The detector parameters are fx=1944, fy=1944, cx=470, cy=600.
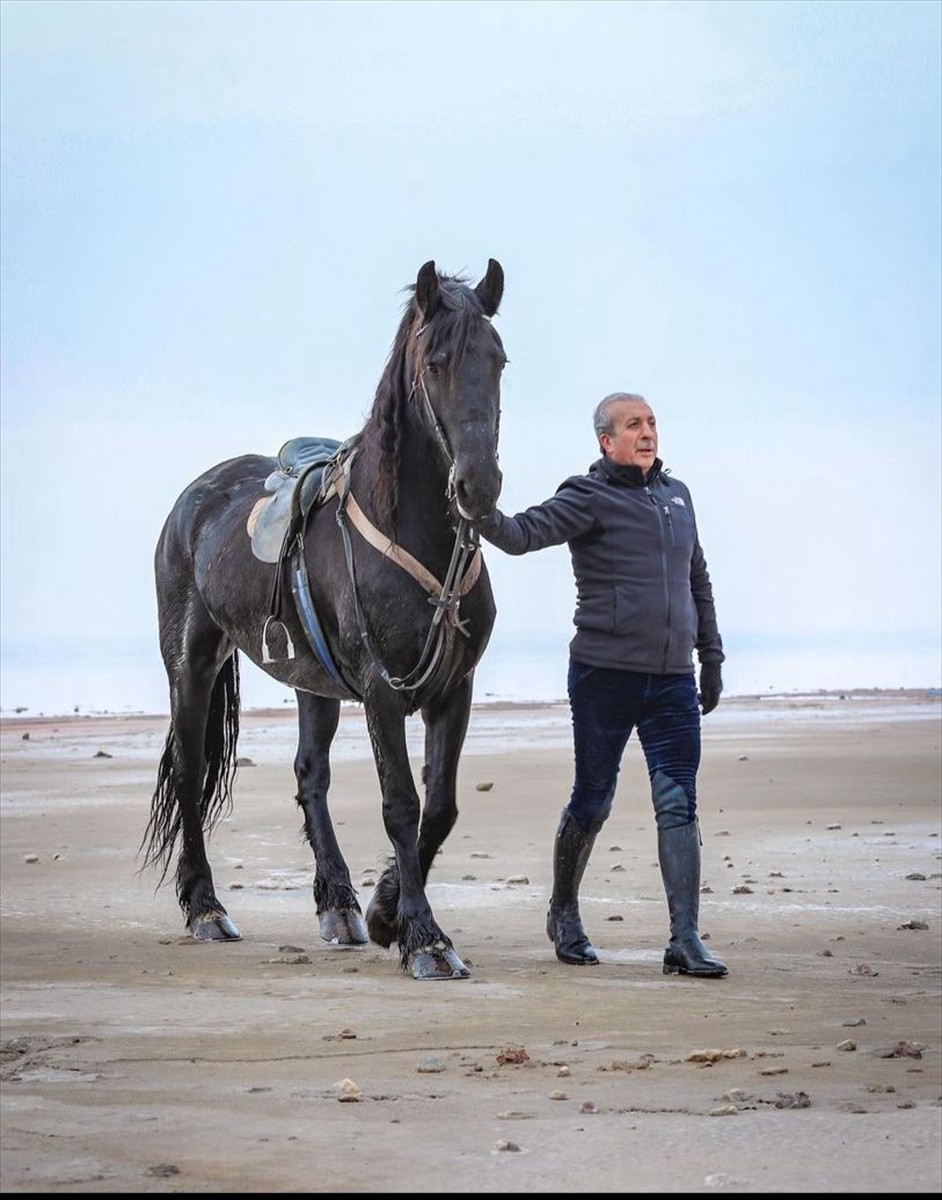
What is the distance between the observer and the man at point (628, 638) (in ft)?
23.2

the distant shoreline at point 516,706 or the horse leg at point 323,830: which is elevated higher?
the distant shoreline at point 516,706

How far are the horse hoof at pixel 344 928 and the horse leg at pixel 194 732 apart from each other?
1029mm

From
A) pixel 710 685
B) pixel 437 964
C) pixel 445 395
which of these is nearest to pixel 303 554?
pixel 445 395

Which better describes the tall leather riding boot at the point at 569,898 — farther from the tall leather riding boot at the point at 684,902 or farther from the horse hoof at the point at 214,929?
the horse hoof at the point at 214,929

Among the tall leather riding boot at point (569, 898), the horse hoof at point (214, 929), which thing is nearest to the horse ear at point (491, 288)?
the tall leather riding boot at point (569, 898)

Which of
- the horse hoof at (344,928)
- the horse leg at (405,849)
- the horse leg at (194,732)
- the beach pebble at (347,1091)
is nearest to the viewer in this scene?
the beach pebble at (347,1091)

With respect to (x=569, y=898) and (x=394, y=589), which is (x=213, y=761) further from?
(x=569, y=898)

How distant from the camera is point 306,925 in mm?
8633

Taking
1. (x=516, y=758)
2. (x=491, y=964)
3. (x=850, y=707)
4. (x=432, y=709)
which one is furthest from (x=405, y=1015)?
(x=850, y=707)

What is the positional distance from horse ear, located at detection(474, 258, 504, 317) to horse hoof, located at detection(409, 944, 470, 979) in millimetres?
2343

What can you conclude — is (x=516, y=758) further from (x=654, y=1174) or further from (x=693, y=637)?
(x=654, y=1174)

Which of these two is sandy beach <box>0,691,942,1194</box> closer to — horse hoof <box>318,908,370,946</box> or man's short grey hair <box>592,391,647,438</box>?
horse hoof <box>318,908,370,946</box>

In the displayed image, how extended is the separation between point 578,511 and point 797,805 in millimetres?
6435

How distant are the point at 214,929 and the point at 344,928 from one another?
0.56 metres
